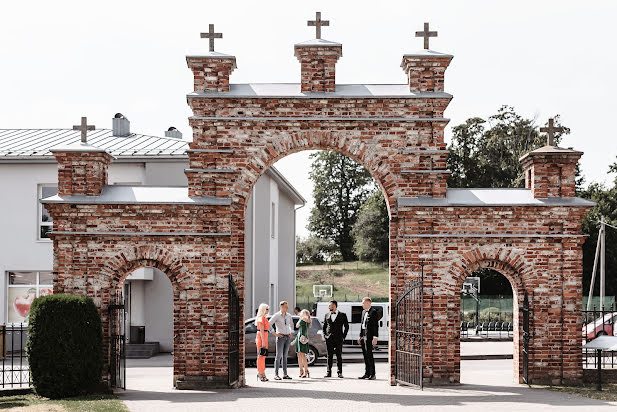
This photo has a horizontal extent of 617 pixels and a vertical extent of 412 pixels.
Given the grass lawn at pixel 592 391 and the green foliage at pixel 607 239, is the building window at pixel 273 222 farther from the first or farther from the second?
the green foliage at pixel 607 239

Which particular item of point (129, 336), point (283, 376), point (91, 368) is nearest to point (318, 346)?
point (283, 376)

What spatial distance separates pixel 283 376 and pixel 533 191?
6619 millimetres

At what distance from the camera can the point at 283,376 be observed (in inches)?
768

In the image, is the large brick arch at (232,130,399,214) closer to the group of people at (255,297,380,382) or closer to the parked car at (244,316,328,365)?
the group of people at (255,297,380,382)

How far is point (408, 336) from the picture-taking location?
664 inches

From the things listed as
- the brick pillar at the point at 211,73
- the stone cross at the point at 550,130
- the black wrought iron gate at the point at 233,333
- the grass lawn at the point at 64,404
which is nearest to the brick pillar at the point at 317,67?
the brick pillar at the point at 211,73

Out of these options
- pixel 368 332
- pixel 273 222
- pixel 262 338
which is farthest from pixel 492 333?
pixel 262 338

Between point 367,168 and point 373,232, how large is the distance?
5665cm

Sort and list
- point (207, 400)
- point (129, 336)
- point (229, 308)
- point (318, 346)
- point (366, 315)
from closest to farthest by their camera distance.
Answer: point (207, 400)
point (229, 308)
point (366, 315)
point (318, 346)
point (129, 336)

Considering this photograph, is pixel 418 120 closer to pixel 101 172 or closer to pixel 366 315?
pixel 366 315

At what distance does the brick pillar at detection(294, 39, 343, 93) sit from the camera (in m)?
17.4

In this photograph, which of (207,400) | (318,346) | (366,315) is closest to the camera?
(207,400)

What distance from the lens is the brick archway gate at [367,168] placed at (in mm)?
17047

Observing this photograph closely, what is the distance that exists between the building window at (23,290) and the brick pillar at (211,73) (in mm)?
13193
